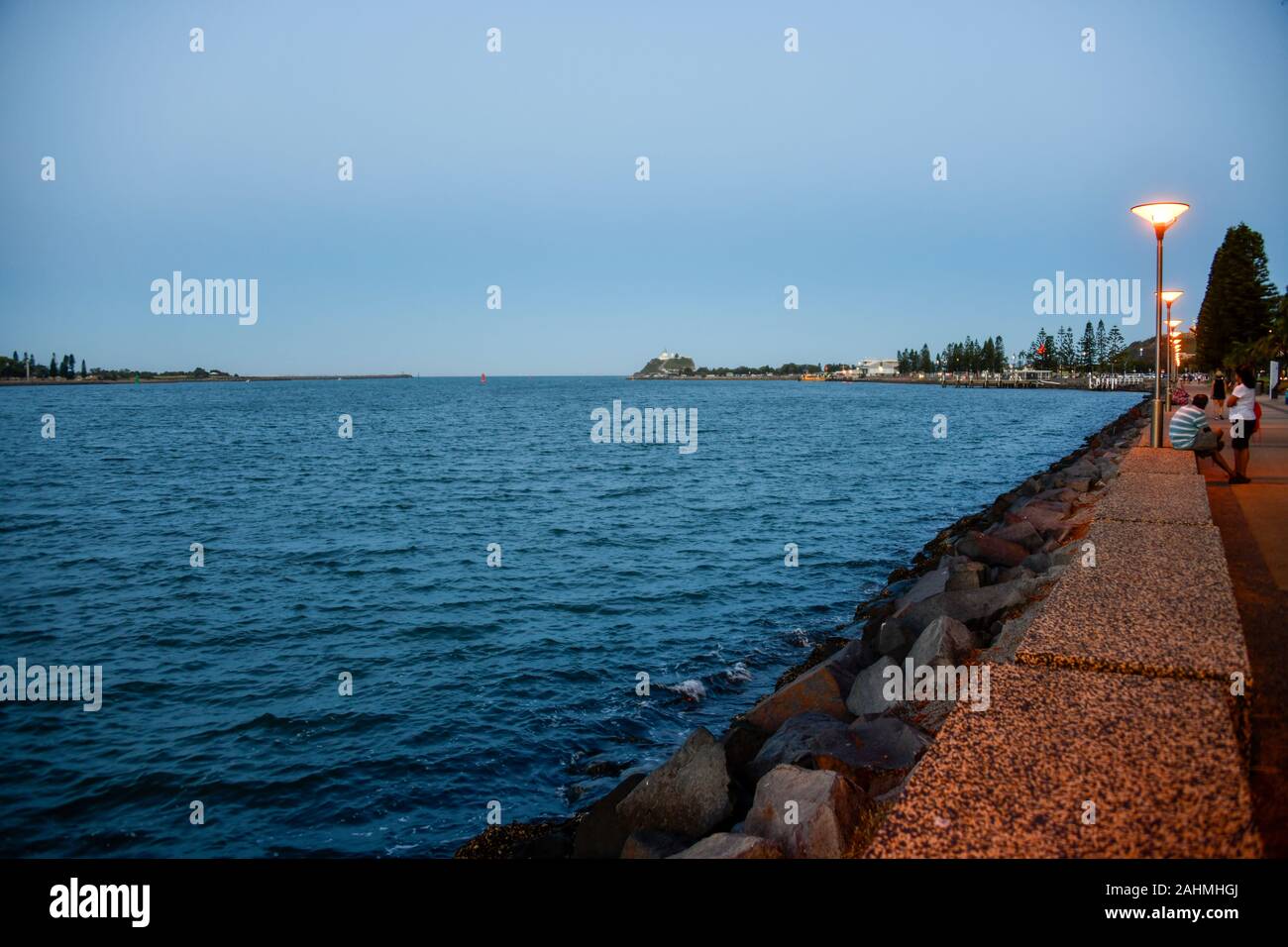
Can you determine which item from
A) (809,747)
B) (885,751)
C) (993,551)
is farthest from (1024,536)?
(809,747)

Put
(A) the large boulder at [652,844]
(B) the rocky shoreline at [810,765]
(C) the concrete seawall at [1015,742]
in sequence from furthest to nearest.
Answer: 1. (A) the large boulder at [652,844]
2. (B) the rocky shoreline at [810,765]
3. (C) the concrete seawall at [1015,742]

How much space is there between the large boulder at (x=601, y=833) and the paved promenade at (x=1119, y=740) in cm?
354

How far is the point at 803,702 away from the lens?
9047mm

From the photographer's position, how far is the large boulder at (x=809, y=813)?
5.34 meters

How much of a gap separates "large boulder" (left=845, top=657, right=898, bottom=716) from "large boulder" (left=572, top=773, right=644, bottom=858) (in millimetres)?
2765

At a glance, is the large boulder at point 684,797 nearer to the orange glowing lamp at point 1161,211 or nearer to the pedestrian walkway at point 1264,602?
the pedestrian walkway at point 1264,602

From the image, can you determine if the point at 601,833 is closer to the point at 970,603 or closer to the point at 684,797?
the point at 684,797

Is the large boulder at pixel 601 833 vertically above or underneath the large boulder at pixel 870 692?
underneath

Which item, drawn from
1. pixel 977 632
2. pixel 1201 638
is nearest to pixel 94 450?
pixel 977 632

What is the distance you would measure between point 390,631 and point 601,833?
931 centimetres

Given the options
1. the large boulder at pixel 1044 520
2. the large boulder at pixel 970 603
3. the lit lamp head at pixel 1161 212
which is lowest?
A: the large boulder at pixel 970 603

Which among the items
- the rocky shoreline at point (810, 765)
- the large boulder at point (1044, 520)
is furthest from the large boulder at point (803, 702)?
the large boulder at point (1044, 520)

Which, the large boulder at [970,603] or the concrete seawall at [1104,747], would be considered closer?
the concrete seawall at [1104,747]
